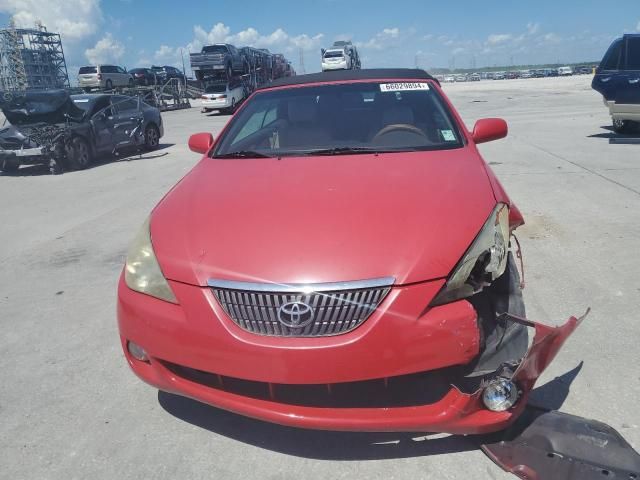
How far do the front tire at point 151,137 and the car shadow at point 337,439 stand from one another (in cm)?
1199

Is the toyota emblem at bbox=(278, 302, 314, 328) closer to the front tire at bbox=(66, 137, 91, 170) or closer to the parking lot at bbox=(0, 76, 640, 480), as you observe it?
the parking lot at bbox=(0, 76, 640, 480)

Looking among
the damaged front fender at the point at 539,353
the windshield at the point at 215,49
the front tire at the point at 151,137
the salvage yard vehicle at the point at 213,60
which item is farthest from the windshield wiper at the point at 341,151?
the windshield at the point at 215,49

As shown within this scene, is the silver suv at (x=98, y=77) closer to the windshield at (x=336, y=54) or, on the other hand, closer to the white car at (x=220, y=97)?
the white car at (x=220, y=97)

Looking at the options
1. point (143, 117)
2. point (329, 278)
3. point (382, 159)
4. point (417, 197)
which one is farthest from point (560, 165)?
point (143, 117)

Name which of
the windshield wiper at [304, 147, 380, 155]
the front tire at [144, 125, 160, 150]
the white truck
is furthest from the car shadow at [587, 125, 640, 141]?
the white truck

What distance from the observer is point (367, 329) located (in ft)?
6.44

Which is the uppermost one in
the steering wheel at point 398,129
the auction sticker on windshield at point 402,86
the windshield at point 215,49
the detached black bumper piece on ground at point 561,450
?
the windshield at point 215,49

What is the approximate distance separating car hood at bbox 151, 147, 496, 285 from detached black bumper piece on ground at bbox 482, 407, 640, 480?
80 centimetres

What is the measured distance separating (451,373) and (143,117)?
12863mm

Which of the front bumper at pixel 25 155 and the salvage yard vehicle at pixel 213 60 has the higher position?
the salvage yard vehicle at pixel 213 60

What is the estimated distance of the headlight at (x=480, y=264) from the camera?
6.75 feet

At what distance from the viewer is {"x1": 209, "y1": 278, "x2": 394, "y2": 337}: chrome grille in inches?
78.3

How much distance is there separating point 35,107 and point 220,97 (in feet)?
47.9

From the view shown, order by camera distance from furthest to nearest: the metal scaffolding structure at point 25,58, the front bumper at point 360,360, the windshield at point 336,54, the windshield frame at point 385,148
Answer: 1. the metal scaffolding structure at point 25,58
2. the windshield at point 336,54
3. the windshield frame at point 385,148
4. the front bumper at point 360,360
